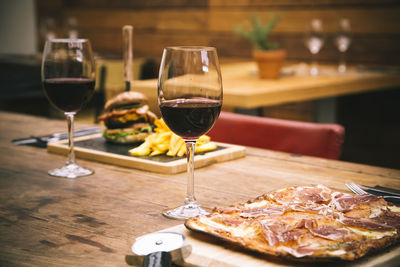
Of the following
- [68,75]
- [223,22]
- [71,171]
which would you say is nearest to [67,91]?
[68,75]

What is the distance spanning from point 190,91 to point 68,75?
44 centimetres

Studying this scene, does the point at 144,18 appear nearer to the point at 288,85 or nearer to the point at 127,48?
the point at 288,85

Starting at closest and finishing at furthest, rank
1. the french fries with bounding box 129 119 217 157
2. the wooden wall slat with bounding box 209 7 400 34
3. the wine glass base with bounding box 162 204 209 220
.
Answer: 1. the wine glass base with bounding box 162 204 209 220
2. the french fries with bounding box 129 119 217 157
3. the wooden wall slat with bounding box 209 7 400 34

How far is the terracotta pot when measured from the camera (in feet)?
9.73

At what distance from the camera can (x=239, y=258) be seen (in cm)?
69

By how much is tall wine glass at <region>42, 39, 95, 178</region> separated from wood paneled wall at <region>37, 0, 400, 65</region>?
10.4 ft

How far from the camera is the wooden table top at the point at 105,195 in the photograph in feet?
2.58

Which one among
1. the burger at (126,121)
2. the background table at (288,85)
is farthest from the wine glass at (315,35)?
the burger at (126,121)

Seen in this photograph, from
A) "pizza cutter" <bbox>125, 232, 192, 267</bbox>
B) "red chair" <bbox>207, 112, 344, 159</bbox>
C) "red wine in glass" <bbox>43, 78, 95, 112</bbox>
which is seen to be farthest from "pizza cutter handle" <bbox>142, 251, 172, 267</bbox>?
"red chair" <bbox>207, 112, 344, 159</bbox>

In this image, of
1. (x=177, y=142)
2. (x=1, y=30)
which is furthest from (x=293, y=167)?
(x=1, y=30)

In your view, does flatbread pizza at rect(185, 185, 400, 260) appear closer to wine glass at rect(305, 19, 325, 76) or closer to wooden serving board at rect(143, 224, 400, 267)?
wooden serving board at rect(143, 224, 400, 267)

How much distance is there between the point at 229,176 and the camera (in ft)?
3.92

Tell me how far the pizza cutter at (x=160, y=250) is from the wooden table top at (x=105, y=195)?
3 centimetres

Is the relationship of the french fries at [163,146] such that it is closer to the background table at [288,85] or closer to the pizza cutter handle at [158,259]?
the pizza cutter handle at [158,259]
